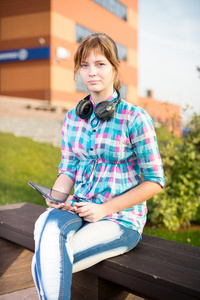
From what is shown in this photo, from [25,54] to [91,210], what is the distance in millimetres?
20271

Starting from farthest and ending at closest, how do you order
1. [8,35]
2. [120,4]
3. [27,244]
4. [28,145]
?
[120,4], [8,35], [28,145], [27,244]

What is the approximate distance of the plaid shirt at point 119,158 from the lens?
6.08 ft

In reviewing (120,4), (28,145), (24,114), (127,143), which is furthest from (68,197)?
(120,4)

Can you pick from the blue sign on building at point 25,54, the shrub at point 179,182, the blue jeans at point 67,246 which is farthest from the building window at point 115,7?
the blue jeans at point 67,246

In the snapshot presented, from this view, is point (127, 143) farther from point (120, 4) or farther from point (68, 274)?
point (120, 4)

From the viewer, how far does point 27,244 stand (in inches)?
87.7

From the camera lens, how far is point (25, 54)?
20.8 meters

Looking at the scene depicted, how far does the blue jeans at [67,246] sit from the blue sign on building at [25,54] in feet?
63.1

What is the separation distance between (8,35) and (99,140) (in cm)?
2131

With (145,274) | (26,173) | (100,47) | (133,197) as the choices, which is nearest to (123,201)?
(133,197)

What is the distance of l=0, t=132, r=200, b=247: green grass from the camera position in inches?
157

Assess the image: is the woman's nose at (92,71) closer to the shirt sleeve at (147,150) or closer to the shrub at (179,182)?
the shirt sleeve at (147,150)

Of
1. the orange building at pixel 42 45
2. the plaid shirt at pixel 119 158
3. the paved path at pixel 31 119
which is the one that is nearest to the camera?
the plaid shirt at pixel 119 158

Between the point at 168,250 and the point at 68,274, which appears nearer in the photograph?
the point at 68,274
